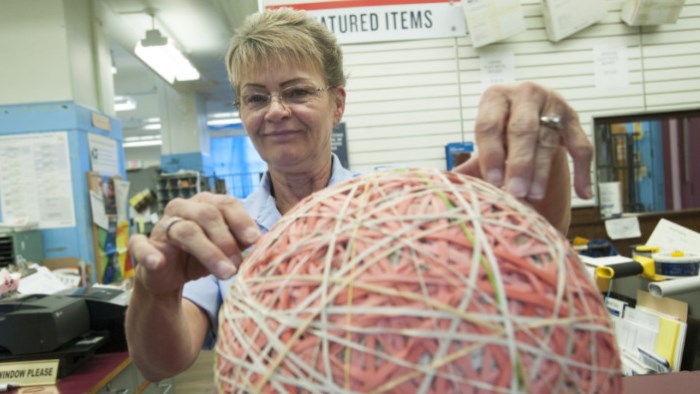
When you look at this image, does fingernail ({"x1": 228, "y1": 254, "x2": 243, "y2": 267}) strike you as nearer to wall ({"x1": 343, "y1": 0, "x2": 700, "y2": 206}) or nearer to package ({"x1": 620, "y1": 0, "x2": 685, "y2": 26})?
wall ({"x1": 343, "y1": 0, "x2": 700, "y2": 206})

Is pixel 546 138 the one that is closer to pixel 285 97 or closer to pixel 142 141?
pixel 285 97

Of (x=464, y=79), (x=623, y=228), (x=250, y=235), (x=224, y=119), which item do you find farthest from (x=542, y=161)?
(x=224, y=119)

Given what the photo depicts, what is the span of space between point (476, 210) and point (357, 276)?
0.50 feet

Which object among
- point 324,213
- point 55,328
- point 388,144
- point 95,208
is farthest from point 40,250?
point 324,213

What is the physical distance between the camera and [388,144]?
334 centimetres

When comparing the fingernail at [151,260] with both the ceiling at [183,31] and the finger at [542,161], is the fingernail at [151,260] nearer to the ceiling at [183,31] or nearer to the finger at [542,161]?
the finger at [542,161]

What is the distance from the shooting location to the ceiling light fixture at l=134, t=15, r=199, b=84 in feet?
19.5

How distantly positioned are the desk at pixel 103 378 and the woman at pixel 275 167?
3.13ft

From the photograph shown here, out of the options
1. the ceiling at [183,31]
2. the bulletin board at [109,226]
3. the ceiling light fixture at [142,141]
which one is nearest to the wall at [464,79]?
the bulletin board at [109,226]

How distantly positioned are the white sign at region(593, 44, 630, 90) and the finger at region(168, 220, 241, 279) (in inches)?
134

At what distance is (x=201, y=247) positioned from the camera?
2.15ft

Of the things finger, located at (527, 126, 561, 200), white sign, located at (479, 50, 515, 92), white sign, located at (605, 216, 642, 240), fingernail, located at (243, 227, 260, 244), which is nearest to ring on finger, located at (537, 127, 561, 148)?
finger, located at (527, 126, 561, 200)

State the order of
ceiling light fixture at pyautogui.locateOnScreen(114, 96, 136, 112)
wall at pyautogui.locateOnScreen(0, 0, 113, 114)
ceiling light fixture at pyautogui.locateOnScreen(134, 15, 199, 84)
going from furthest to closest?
ceiling light fixture at pyautogui.locateOnScreen(114, 96, 136, 112)
ceiling light fixture at pyautogui.locateOnScreen(134, 15, 199, 84)
wall at pyautogui.locateOnScreen(0, 0, 113, 114)

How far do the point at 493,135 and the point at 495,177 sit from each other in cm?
6
